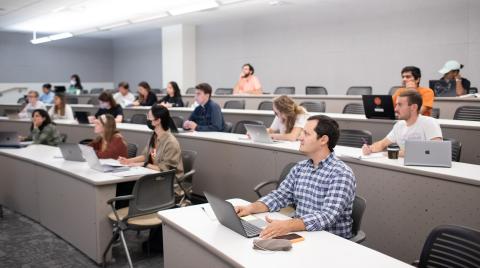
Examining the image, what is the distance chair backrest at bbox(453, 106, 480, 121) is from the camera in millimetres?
4887

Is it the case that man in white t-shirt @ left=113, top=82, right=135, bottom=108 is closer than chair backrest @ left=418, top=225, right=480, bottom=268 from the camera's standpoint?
No

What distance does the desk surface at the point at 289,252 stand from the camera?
1757 mm

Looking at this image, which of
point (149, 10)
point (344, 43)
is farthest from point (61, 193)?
point (344, 43)

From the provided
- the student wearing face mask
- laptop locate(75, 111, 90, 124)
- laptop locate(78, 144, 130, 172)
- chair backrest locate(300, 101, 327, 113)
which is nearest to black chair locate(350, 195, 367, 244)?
laptop locate(78, 144, 130, 172)

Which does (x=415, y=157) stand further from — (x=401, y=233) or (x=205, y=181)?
(x=205, y=181)

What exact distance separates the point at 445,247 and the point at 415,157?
1.21 m

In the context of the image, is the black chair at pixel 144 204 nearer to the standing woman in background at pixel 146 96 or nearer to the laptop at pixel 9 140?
the laptop at pixel 9 140

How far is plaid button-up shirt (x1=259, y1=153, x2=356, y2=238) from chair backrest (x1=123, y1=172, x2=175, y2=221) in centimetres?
106

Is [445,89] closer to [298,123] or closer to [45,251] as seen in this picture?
Answer: [298,123]


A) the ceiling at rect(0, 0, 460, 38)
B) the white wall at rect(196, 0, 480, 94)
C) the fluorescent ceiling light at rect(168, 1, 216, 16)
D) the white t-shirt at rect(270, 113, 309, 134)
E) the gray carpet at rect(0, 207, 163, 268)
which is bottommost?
the gray carpet at rect(0, 207, 163, 268)

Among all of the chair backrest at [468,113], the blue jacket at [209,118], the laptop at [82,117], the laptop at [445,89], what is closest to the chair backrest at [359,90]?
the laptop at [445,89]

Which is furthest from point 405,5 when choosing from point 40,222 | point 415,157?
point 40,222

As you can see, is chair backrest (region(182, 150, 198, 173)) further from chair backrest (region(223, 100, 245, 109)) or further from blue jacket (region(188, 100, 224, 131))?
chair backrest (region(223, 100, 245, 109))

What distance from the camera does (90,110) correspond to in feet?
29.4
